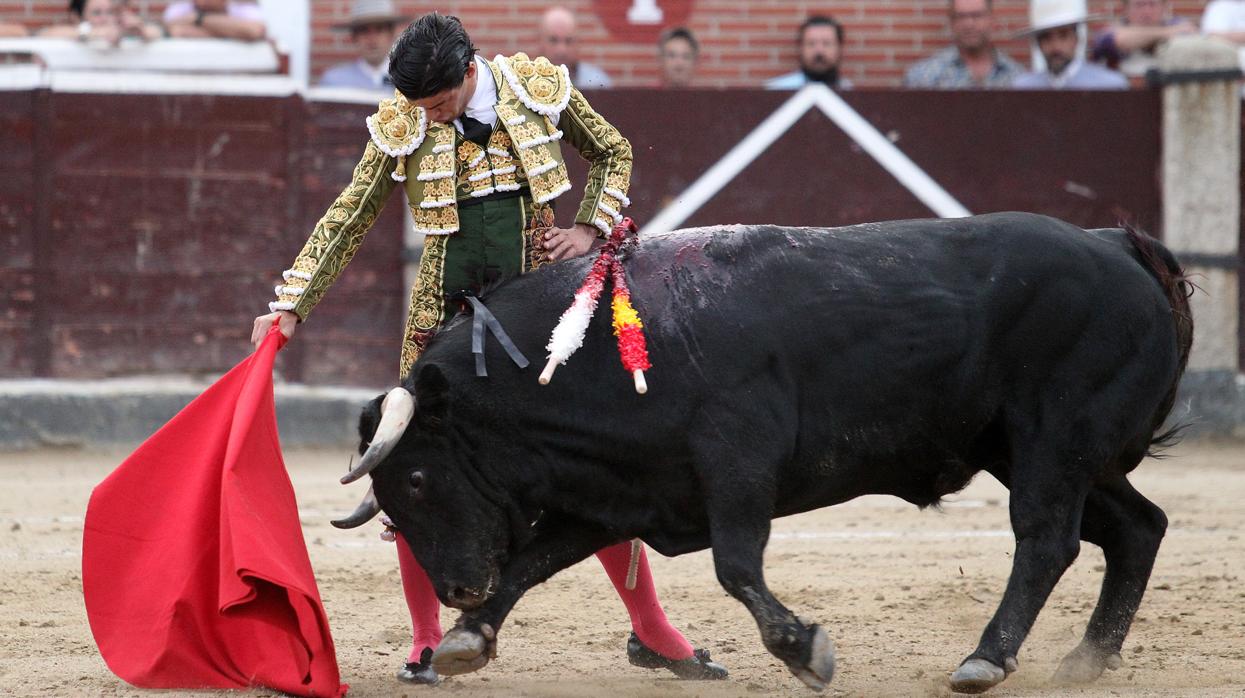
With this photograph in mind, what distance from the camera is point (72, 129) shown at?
25.3 feet

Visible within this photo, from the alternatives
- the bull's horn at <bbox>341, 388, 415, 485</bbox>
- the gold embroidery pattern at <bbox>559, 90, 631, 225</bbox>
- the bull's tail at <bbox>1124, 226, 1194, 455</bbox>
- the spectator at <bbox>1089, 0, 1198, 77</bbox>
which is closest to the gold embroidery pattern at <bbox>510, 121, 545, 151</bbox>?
the gold embroidery pattern at <bbox>559, 90, 631, 225</bbox>

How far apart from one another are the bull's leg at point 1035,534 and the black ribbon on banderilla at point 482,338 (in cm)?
111

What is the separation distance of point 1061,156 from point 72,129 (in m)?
4.74

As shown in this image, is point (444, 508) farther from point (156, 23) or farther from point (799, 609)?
point (156, 23)

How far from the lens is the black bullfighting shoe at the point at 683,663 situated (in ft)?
12.7

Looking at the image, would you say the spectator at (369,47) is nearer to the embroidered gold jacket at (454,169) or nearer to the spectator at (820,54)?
the spectator at (820,54)

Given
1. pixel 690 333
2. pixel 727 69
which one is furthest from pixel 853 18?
pixel 690 333

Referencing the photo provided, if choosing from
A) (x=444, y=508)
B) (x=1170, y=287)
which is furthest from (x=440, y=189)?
(x=1170, y=287)

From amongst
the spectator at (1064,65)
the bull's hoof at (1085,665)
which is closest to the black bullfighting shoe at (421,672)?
the bull's hoof at (1085,665)

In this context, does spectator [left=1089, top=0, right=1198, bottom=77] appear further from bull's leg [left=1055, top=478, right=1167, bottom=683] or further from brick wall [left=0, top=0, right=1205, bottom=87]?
bull's leg [left=1055, top=478, right=1167, bottom=683]

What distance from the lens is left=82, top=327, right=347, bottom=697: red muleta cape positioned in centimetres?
354

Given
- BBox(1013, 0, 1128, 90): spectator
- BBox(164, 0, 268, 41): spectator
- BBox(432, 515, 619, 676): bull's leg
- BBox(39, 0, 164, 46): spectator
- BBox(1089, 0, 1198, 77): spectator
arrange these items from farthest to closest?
BBox(1089, 0, 1198, 77): spectator < BBox(1013, 0, 1128, 90): spectator < BBox(164, 0, 268, 41): spectator < BBox(39, 0, 164, 46): spectator < BBox(432, 515, 619, 676): bull's leg

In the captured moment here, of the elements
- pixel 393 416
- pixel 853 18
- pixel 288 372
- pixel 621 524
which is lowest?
pixel 288 372

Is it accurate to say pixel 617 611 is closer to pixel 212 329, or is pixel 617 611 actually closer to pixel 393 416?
pixel 393 416
